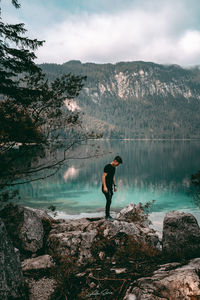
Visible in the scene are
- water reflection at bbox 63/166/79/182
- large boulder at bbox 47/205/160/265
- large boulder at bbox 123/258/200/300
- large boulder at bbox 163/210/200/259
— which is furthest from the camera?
water reflection at bbox 63/166/79/182

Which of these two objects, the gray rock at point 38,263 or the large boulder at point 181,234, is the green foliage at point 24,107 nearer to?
the gray rock at point 38,263

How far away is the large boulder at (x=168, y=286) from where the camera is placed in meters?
4.55

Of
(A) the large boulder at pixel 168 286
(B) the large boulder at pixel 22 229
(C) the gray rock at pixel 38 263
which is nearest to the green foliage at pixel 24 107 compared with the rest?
(B) the large boulder at pixel 22 229

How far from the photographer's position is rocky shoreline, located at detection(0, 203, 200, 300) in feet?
16.4

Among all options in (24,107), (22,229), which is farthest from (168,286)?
(24,107)

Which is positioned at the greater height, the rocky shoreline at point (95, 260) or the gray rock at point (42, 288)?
the rocky shoreline at point (95, 260)

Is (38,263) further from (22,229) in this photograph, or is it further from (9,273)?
(9,273)

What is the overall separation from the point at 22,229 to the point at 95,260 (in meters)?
2.90

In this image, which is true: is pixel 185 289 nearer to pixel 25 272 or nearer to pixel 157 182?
pixel 25 272

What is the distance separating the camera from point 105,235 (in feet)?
30.2

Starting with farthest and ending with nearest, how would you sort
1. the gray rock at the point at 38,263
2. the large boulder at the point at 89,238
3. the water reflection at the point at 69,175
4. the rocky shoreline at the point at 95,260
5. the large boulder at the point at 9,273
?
1. the water reflection at the point at 69,175
2. the large boulder at the point at 89,238
3. the gray rock at the point at 38,263
4. the large boulder at the point at 9,273
5. the rocky shoreline at the point at 95,260

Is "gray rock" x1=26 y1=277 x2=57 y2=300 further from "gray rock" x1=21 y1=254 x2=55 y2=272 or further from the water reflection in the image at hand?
the water reflection

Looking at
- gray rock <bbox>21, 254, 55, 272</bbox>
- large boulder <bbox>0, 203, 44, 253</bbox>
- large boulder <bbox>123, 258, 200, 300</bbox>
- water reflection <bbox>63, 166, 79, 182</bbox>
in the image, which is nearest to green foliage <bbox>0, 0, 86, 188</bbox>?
large boulder <bbox>0, 203, 44, 253</bbox>

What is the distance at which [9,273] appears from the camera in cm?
608
